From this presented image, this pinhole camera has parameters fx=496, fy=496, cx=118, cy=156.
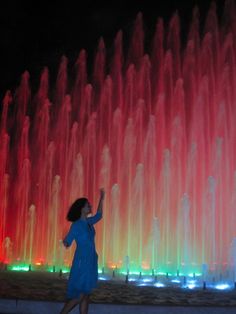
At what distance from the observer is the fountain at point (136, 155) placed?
17.5 meters

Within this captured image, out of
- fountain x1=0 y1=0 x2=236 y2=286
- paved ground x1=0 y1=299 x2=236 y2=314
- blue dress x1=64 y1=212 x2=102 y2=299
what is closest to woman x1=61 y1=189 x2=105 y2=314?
blue dress x1=64 y1=212 x2=102 y2=299

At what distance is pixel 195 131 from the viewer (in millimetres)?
19594

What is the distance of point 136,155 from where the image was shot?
787 inches

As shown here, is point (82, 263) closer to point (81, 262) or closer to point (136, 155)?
point (81, 262)

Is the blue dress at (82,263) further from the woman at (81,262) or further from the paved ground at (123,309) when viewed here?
the paved ground at (123,309)

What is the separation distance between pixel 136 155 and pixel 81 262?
14.9 metres

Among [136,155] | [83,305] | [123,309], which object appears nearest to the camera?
Answer: [83,305]

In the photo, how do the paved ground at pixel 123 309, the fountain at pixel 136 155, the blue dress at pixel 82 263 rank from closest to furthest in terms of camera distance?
the blue dress at pixel 82 263 → the paved ground at pixel 123 309 → the fountain at pixel 136 155

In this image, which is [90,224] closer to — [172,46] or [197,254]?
[197,254]

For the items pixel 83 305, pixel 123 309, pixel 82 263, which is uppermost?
pixel 82 263

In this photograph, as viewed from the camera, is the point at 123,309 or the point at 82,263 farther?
the point at 123,309

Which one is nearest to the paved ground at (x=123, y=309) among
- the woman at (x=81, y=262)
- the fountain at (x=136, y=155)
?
the woman at (x=81, y=262)

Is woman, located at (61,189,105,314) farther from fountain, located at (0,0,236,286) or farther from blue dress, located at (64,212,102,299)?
fountain, located at (0,0,236,286)

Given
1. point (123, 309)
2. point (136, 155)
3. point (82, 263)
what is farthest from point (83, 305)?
point (136, 155)
